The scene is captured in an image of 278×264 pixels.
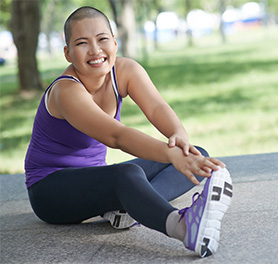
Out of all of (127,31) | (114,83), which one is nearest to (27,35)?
(127,31)

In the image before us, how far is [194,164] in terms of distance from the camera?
2.45 meters

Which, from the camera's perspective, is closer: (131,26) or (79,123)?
(79,123)

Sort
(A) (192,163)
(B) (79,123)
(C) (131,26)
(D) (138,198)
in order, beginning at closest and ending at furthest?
1. (A) (192,163)
2. (D) (138,198)
3. (B) (79,123)
4. (C) (131,26)

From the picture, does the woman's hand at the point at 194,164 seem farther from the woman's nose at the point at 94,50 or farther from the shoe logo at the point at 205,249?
the woman's nose at the point at 94,50

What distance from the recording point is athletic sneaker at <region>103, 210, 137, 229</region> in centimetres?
313

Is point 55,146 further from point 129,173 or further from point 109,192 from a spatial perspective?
point 129,173

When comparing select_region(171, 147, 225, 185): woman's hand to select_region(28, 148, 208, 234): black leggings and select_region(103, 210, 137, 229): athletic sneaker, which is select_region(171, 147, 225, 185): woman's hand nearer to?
select_region(28, 148, 208, 234): black leggings

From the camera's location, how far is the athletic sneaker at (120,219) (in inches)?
123

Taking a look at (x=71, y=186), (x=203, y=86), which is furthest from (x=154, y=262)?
(x=203, y=86)

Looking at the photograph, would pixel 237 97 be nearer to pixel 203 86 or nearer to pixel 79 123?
pixel 203 86

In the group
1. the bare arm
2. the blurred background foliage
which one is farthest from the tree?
the bare arm

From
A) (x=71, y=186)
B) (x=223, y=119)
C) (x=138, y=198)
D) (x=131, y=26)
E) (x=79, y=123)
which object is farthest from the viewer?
(x=131, y=26)

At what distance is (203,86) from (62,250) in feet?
34.4

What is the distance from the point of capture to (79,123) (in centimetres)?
282
